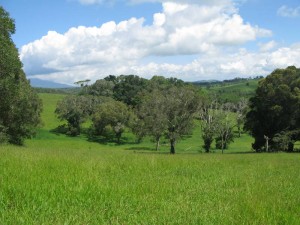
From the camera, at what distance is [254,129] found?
63.6m

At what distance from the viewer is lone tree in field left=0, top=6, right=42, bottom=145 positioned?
104 feet

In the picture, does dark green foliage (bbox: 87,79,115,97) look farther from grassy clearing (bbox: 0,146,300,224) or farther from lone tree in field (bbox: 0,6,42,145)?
grassy clearing (bbox: 0,146,300,224)

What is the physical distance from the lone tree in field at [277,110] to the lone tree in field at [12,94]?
120 feet

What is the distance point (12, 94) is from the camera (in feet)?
115

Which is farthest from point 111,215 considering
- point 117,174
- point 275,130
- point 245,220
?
point 275,130

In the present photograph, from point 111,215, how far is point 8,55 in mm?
27915

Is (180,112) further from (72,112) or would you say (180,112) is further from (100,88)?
(100,88)

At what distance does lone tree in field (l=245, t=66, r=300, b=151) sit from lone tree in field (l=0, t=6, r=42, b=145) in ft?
120

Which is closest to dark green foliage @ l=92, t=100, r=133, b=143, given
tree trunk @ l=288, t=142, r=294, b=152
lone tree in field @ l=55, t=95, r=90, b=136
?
lone tree in field @ l=55, t=95, r=90, b=136

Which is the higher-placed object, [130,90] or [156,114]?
[130,90]

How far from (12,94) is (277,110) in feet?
134

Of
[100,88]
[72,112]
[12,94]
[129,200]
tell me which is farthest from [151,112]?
[100,88]

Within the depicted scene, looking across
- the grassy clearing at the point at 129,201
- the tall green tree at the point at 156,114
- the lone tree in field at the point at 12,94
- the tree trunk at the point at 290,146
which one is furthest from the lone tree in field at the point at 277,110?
the grassy clearing at the point at 129,201

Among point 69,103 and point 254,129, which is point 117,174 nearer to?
point 254,129
